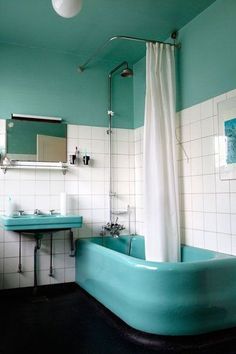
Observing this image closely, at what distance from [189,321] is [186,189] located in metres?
1.20

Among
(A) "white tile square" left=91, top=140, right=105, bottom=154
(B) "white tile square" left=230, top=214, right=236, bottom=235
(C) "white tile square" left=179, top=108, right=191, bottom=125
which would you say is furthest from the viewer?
(A) "white tile square" left=91, top=140, right=105, bottom=154

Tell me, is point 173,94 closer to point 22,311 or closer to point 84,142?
point 84,142

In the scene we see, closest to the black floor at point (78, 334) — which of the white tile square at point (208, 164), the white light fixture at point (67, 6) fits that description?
the white tile square at point (208, 164)

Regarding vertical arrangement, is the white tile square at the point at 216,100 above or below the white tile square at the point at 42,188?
above

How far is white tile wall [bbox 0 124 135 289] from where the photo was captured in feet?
10.5

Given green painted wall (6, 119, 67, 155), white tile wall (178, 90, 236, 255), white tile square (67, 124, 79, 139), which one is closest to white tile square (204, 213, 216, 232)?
white tile wall (178, 90, 236, 255)

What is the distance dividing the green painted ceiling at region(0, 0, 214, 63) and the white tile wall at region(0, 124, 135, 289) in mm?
871

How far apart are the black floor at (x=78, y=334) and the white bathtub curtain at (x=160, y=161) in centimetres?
72

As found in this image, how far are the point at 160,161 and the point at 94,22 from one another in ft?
4.60

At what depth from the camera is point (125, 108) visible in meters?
3.83

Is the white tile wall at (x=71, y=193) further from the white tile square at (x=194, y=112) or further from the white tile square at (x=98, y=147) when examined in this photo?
the white tile square at (x=194, y=112)

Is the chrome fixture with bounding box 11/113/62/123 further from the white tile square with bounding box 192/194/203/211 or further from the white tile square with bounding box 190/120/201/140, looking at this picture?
the white tile square with bounding box 192/194/203/211

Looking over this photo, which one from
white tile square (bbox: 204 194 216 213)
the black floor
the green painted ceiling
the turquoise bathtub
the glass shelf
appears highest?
the green painted ceiling

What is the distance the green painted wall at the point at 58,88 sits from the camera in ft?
10.8
